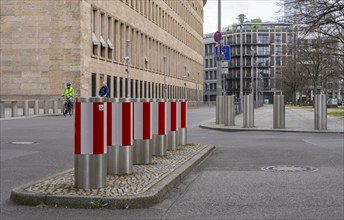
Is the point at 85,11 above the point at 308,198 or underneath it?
above

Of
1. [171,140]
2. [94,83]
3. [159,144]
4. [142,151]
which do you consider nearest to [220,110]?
[171,140]

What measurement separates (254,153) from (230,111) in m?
10.7

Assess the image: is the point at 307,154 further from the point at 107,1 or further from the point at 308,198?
the point at 107,1

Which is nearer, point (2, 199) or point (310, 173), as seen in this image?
point (2, 199)

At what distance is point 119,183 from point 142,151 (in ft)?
6.32

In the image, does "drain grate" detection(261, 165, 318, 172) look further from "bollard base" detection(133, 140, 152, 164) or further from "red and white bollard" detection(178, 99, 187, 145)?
"red and white bollard" detection(178, 99, 187, 145)

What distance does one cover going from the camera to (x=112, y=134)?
23.5 ft

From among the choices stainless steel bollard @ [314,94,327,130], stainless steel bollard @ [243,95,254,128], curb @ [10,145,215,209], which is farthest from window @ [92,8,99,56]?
curb @ [10,145,215,209]

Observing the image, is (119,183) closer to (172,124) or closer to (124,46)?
(172,124)

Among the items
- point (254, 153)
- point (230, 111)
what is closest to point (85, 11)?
point (230, 111)

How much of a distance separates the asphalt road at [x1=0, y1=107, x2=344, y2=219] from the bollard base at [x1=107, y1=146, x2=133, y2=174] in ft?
2.71

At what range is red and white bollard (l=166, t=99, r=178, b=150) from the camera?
1036cm

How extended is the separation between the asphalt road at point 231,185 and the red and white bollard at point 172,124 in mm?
857

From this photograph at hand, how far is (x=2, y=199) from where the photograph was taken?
645 centimetres
